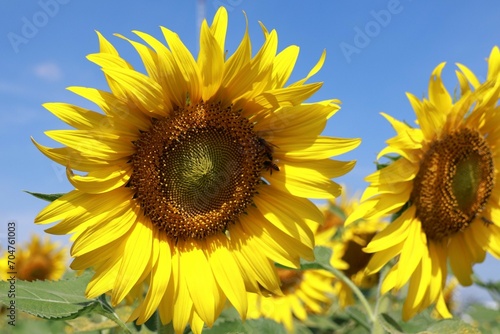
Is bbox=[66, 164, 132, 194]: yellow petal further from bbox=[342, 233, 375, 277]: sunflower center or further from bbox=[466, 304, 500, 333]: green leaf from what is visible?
bbox=[466, 304, 500, 333]: green leaf

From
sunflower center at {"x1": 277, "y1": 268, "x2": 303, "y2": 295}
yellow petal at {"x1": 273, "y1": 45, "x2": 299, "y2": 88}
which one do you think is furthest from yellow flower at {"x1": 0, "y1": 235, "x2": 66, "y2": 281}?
yellow petal at {"x1": 273, "y1": 45, "x2": 299, "y2": 88}

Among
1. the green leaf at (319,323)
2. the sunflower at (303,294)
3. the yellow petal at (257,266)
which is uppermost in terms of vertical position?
the yellow petal at (257,266)

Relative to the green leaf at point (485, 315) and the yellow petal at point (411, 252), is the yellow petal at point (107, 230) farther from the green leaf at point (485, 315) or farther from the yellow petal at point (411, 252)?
the green leaf at point (485, 315)

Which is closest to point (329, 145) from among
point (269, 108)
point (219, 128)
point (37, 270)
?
point (269, 108)

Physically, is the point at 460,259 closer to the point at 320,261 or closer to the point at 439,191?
the point at 439,191

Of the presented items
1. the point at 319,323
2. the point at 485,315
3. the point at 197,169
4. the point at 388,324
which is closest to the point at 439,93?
the point at 388,324

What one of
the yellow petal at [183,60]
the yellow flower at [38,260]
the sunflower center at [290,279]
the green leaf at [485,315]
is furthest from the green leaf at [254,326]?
the yellow flower at [38,260]
